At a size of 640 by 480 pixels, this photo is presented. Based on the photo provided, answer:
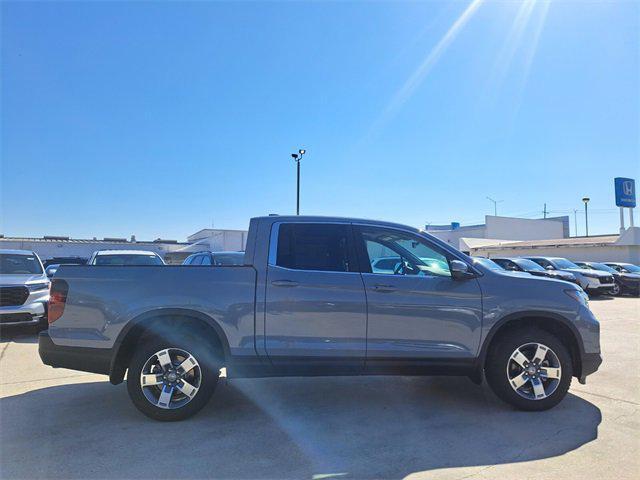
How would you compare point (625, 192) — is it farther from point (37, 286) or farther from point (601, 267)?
point (37, 286)

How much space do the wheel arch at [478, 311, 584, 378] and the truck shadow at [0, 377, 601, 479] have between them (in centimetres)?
56

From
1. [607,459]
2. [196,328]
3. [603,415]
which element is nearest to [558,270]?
[603,415]

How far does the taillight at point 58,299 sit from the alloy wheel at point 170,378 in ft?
3.18

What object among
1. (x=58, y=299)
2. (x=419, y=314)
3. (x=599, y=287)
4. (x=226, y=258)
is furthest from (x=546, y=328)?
(x=599, y=287)

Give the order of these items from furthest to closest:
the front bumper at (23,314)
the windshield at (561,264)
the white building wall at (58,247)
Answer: the white building wall at (58,247), the windshield at (561,264), the front bumper at (23,314)

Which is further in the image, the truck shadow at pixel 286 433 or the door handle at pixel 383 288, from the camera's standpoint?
the door handle at pixel 383 288

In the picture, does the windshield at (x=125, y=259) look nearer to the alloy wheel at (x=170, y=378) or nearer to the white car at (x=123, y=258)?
the white car at (x=123, y=258)

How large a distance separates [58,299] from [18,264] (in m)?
7.05

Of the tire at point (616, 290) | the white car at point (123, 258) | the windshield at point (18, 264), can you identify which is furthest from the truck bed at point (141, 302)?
the tire at point (616, 290)

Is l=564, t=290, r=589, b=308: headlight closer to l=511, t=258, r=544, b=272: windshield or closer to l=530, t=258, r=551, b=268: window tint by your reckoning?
l=511, t=258, r=544, b=272: windshield

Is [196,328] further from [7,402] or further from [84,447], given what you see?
[7,402]

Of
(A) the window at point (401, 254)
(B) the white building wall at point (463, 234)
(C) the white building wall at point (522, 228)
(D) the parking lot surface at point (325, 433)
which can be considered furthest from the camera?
(B) the white building wall at point (463, 234)

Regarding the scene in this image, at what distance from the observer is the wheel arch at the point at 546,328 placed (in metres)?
4.32

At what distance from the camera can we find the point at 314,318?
4133 mm
